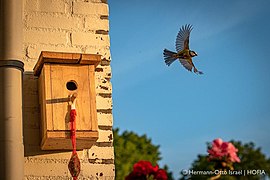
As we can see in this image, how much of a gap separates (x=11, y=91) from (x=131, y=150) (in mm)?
22664

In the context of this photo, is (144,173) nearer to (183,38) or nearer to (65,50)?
(183,38)

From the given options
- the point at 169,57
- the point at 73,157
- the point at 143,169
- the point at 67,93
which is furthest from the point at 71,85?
the point at 143,169

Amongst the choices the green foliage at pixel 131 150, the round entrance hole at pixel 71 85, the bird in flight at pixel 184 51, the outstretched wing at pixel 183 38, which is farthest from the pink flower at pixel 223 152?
the green foliage at pixel 131 150

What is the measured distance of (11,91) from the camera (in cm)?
308

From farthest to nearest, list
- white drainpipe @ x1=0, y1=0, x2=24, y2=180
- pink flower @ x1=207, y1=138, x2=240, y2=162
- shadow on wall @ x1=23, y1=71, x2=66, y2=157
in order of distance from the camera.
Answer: shadow on wall @ x1=23, y1=71, x2=66, y2=157 < white drainpipe @ x1=0, y1=0, x2=24, y2=180 < pink flower @ x1=207, y1=138, x2=240, y2=162

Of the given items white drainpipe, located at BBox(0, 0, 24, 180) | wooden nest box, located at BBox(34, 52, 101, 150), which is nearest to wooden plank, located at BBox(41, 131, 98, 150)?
wooden nest box, located at BBox(34, 52, 101, 150)

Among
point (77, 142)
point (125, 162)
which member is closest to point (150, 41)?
point (77, 142)

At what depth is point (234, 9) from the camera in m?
6.36

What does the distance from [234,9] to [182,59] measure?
11.0ft

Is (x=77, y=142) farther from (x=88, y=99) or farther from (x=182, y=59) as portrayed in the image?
(x=182, y=59)

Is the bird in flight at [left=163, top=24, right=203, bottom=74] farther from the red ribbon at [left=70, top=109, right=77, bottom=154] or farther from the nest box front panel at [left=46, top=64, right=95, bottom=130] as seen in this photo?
the red ribbon at [left=70, top=109, right=77, bottom=154]

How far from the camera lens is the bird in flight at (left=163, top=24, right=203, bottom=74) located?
10.1 ft

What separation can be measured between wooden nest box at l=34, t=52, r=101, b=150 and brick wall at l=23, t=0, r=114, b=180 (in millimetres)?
85

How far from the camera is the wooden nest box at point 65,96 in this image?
309 centimetres
